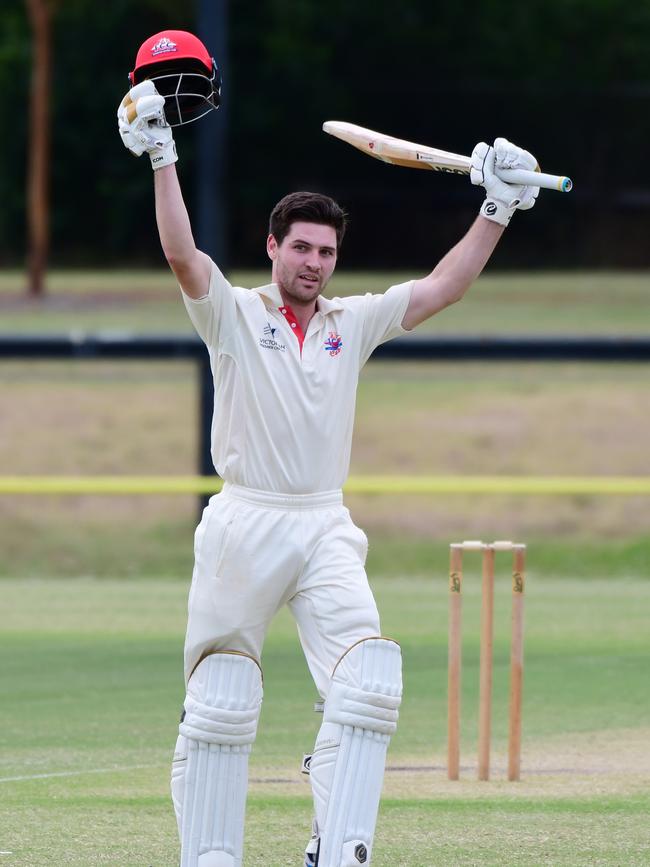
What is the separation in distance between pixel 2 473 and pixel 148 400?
→ 2837 millimetres

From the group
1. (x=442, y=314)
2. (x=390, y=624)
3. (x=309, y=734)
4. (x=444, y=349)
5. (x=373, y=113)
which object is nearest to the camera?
(x=309, y=734)

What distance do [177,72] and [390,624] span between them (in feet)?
16.4

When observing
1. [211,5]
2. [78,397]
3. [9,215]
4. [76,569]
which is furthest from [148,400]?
[9,215]

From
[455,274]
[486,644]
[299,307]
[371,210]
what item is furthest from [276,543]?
[371,210]

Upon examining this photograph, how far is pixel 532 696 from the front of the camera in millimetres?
7348

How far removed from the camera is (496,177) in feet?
15.1

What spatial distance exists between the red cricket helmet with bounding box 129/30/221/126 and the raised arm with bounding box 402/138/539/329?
27.6 inches

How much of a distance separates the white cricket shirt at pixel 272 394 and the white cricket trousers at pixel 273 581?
66 mm

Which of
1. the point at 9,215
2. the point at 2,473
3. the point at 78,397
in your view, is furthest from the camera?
the point at 9,215

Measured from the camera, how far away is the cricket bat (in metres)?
4.56

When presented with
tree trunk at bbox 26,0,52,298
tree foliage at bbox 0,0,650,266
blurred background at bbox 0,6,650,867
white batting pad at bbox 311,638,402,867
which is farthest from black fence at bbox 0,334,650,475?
tree foliage at bbox 0,0,650,266

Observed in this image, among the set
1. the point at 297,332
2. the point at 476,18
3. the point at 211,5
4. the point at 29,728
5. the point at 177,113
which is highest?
the point at 476,18

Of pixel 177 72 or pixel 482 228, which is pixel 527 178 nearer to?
pixel 482 228

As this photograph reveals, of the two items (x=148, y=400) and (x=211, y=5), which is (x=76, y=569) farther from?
(x=148, y=400)
